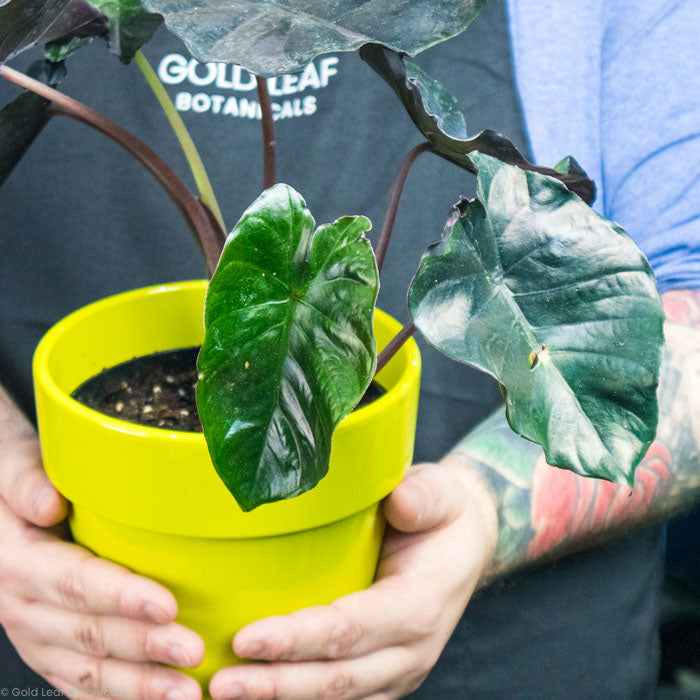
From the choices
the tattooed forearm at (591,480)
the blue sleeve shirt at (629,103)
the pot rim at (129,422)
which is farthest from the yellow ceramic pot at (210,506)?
the blue sleeve shirt at (629,103)

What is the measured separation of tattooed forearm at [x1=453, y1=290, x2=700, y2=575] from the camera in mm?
781

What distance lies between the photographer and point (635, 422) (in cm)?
34

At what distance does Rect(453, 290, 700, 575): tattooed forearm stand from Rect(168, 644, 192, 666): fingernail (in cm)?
36

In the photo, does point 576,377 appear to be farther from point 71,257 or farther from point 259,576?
point 71,257

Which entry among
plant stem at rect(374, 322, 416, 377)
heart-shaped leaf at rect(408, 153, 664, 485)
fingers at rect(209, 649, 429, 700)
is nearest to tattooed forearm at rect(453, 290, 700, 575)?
fingers at rect(209, 649, 429, 700)

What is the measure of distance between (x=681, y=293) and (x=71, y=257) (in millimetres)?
680

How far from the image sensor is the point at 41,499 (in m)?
0.52

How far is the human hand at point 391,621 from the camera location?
1.63ft

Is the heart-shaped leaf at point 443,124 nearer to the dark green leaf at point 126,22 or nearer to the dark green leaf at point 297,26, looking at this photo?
the dark green leaf at point 297,26

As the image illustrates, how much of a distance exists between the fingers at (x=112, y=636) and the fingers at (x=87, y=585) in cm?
1

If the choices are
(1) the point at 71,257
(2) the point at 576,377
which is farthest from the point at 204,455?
(1) the point at 71,257

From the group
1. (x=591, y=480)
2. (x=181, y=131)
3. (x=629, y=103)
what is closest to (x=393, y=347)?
(x=181, y=131)

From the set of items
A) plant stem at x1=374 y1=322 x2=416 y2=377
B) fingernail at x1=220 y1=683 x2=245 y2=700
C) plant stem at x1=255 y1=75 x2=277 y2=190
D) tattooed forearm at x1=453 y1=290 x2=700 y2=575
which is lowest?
tattooed forearm at x1=453 y1=290 x2=700 y2=575

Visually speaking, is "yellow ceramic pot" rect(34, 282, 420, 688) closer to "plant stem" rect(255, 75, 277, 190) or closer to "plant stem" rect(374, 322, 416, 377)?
"plant stem" rect(374, 322, 416, 377)
